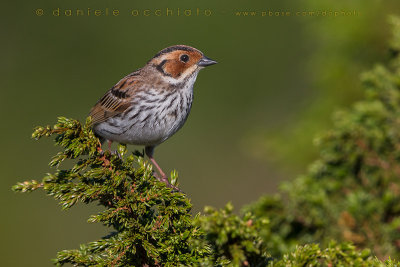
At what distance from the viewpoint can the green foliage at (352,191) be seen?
2980 mm

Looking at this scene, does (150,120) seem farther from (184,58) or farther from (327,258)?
(327,258)

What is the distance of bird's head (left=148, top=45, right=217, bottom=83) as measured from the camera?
398 cm

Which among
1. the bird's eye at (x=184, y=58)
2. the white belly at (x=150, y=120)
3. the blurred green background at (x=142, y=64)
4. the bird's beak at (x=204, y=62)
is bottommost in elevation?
the white belly at (x=150, y=120)

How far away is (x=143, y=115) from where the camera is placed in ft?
12.0

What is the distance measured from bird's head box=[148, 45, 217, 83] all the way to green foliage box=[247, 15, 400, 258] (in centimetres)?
129

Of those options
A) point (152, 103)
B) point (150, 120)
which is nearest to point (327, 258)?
point (150, 120)

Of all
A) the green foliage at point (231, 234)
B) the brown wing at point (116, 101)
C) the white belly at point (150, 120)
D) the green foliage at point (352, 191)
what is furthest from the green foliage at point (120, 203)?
the brown wing at point (116, 101)

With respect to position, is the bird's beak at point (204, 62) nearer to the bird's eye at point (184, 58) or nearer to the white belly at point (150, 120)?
the bird's eye at point (184, 58)

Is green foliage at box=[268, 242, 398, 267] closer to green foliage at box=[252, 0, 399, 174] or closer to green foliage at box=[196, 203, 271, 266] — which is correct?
green foliage at box=[196, 203, 271, 266]

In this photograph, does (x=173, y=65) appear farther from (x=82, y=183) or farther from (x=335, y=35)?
(x=82, y=183)

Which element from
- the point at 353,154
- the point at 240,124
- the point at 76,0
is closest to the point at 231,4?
the point at 240,124

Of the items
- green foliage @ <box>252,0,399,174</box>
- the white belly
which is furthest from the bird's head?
green foliage @ <box>252,0,399,174</box>

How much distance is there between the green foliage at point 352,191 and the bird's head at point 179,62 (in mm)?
1288

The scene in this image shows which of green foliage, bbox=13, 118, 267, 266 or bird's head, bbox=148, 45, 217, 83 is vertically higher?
bird's head, bbox=148, 45, 217, 83
